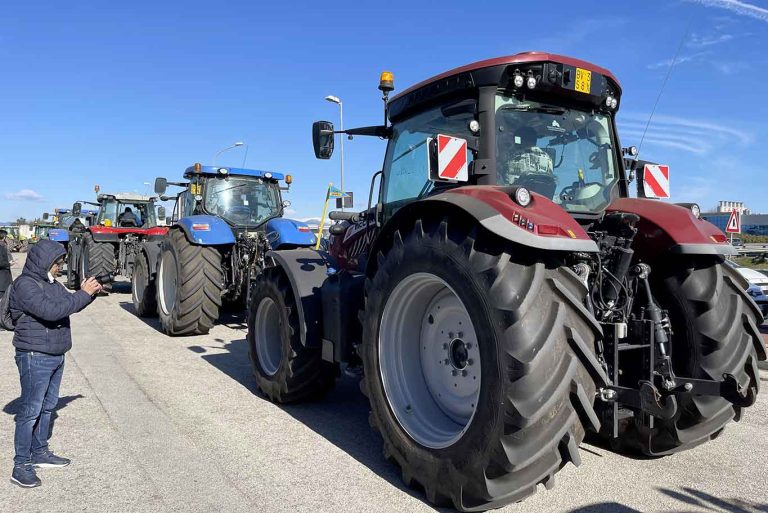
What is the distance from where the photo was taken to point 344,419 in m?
4.81

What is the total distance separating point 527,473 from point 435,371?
3.25 feet

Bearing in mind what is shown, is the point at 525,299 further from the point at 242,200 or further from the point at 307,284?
the point at 242,200

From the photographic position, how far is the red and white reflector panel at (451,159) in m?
3.47

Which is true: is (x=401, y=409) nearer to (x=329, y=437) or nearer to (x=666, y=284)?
(x=329, y=437)

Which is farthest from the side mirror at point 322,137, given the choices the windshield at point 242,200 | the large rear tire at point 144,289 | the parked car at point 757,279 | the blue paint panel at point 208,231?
the parked car at point 757,279

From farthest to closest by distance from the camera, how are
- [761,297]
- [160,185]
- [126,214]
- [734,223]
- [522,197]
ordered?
[126,214] → [734,223] → [761,297] → [160,185] → [522,197]

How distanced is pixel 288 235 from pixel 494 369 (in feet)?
18.8

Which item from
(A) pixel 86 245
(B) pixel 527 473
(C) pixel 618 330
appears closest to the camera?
(B) pixel 527 473

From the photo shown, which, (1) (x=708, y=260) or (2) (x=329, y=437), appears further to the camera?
(2) (x=329, y=437)

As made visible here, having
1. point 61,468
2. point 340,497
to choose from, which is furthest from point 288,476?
point 61,468

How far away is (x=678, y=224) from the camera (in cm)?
375

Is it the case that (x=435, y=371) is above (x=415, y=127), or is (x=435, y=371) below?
below

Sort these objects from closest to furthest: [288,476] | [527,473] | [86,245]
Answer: [527,473] → [288,476] → [86,245]

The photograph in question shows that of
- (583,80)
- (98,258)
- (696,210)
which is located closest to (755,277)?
(696,210)
